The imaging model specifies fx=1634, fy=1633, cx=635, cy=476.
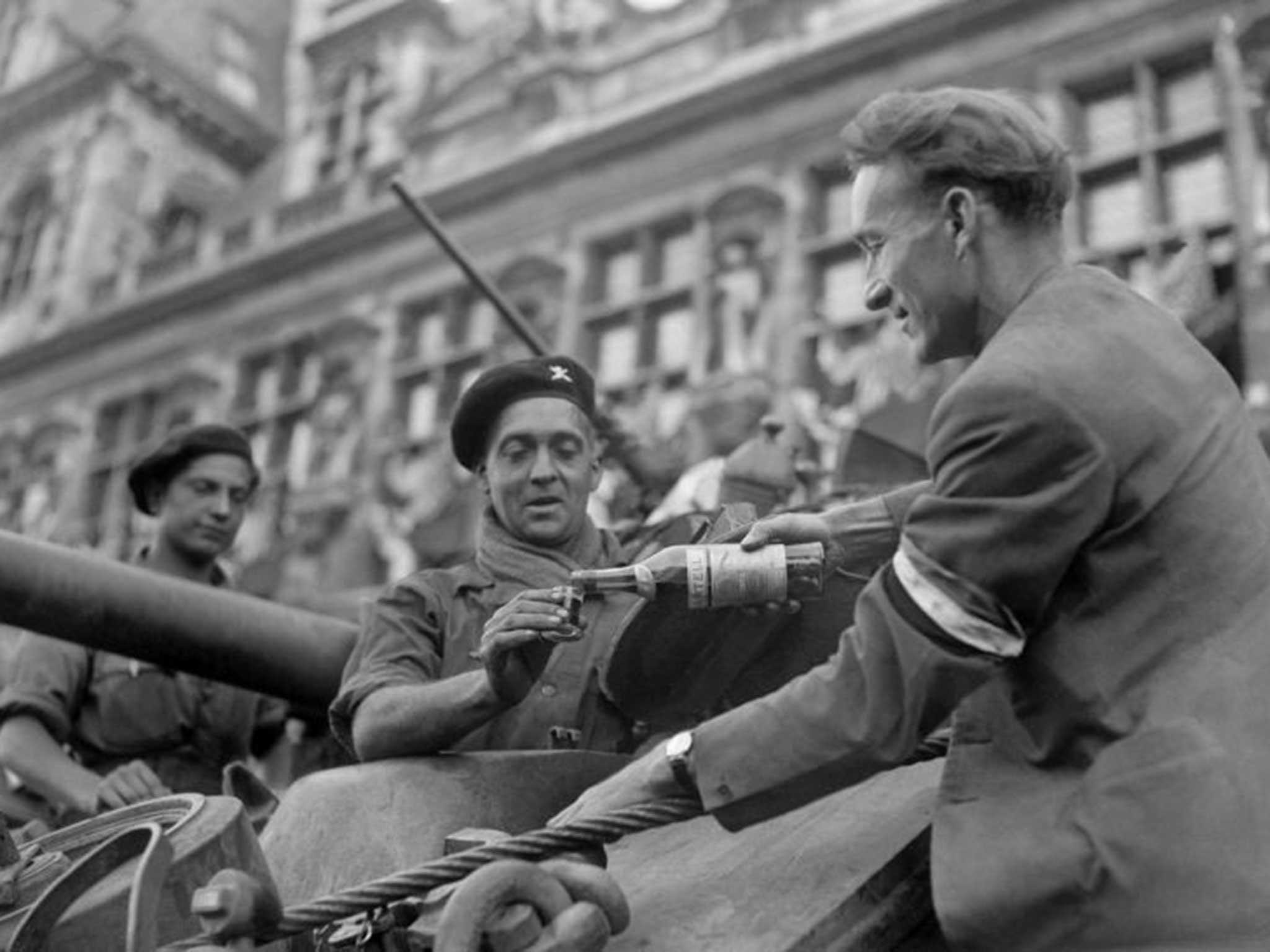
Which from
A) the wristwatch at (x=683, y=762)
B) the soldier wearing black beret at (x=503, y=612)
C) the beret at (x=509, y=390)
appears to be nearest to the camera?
the wristwatch at (x=683, y=762)

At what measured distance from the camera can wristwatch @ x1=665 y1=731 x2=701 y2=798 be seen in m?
2.19

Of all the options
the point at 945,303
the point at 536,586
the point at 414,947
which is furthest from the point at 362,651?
the point at 945,303

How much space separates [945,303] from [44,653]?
3.23 m

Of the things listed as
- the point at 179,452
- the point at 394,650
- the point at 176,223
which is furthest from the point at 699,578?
the point at 176,223

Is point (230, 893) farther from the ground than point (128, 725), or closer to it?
closer to it

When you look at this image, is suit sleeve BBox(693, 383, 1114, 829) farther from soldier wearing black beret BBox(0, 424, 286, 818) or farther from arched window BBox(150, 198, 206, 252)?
arched window BBox(150, 198, 206, 252)

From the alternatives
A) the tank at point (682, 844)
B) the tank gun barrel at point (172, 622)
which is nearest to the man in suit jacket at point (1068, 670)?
the tank at point (682, 844)

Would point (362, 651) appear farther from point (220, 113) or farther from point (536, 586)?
point (220, 113)

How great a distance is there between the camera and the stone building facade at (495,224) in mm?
12453

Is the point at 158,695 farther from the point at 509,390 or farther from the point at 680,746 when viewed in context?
the point at 680,746

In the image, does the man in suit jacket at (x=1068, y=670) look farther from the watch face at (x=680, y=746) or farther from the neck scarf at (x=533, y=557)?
the neck scarf at (x=533, y=557)

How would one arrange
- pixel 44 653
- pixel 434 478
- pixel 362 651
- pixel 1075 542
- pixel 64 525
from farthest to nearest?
1. pixel 64 525
2. pixel 434 478
3. pixel 44 653
4. pixel 362 651
5. pixel 1075 542

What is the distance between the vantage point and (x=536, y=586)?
3355 millimetres

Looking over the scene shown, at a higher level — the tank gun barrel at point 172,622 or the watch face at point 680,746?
the tank gun barrel at point 172,622
